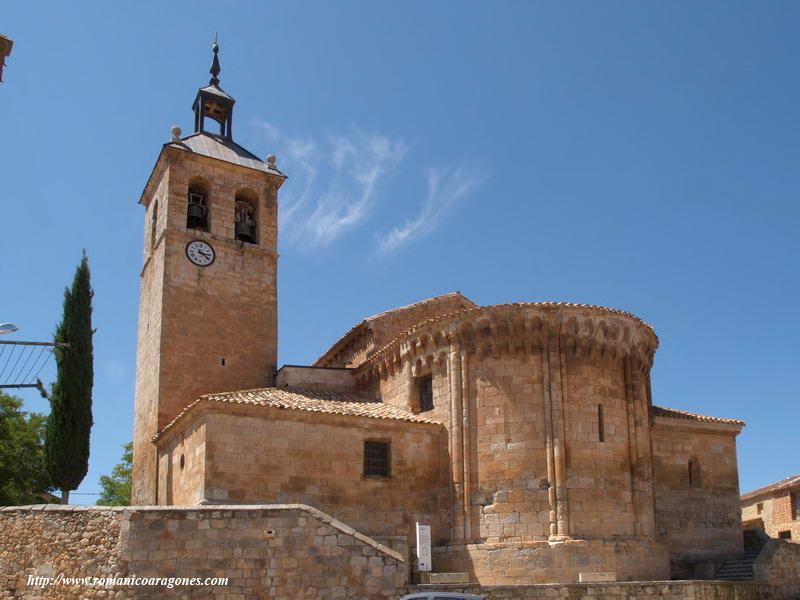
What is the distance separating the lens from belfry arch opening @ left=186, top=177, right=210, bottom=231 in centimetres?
2914

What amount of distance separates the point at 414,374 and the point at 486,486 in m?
3.88

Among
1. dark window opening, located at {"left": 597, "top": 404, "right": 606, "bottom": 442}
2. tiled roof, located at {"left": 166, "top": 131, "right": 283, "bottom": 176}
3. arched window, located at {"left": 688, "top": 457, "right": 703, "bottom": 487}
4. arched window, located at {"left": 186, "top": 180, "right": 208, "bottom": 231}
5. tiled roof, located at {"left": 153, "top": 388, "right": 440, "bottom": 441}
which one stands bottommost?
arched window, located at {"left": 688, "top": 457, "right": 703, "bottom": 487}

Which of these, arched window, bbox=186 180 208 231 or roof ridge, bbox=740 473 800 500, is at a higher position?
arched window, bbox=186 180 208 231

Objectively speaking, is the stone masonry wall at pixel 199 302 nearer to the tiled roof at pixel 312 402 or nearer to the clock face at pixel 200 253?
the clock face at pixel 200 253

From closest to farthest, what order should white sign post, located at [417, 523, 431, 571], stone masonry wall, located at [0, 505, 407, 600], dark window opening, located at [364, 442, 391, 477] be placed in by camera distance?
stone masonry wall, located at [0, 505, 407, 600] < white sign post, located at [417, 523, 431, 571] < dark window opening, located at [364, 442, 391, 477]

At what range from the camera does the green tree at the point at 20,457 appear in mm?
32031

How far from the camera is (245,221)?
1192 inches

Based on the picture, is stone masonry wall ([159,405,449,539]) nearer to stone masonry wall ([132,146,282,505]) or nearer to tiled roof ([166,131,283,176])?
stone masonry wall ([132,146,282,505])

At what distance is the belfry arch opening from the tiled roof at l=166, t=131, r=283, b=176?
3.50ft

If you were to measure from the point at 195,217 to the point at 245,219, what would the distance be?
188 cm

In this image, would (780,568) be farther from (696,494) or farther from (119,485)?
(119,485)

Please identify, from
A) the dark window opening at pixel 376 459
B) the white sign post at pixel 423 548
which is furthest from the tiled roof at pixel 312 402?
the white sign post at pixel 423 548

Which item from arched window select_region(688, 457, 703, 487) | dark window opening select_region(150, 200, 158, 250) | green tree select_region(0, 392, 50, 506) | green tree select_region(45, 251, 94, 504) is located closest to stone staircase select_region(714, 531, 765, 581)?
arched window select_region(688, 457, 703, 487)

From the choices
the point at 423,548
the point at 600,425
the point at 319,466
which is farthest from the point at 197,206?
the point at 600,425
